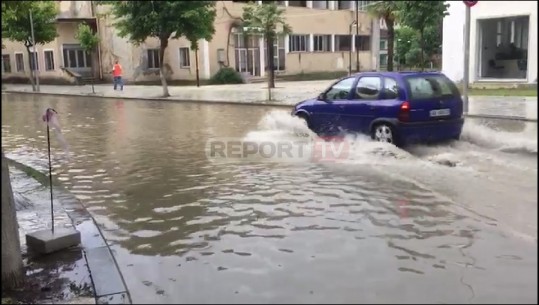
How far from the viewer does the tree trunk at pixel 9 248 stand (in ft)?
15.9

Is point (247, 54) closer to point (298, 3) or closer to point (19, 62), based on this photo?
point (298, 3)

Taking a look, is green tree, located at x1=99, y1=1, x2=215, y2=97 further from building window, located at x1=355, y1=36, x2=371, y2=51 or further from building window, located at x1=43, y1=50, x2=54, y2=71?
building window, located at x1=355, y1=36, x2=371, y2=51

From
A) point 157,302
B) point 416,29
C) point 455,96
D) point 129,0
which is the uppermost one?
point 129,0

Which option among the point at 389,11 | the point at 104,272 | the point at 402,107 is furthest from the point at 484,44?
the point at 104,272

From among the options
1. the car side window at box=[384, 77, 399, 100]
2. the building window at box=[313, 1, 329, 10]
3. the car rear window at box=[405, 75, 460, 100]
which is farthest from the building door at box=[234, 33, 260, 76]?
the car rear window at box=[405, 75, 460, 100]

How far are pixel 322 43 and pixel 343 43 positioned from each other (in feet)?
10.0

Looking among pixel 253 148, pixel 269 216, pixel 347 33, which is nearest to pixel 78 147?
pixel 253 148

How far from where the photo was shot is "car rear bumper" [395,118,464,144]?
10574 mm

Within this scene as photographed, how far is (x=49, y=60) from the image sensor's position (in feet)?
152

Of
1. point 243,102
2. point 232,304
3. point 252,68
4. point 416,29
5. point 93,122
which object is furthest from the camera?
point 252,68

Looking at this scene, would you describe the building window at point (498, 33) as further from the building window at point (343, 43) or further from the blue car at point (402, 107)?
the building window at point (343, 43)

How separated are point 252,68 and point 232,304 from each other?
40.2 metres

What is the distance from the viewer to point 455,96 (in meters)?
10.9

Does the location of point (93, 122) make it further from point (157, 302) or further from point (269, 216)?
point (157, 302)
